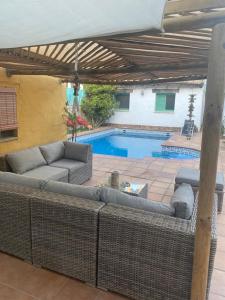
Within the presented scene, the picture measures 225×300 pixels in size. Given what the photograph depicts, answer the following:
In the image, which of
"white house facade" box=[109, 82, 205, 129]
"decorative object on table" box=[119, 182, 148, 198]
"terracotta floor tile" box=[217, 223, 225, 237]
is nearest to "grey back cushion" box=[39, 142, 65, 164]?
"decorative object on table" box=[119, 182, 148, 198]

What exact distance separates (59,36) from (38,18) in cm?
17

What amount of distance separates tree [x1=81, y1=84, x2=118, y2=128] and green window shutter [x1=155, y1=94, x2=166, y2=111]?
2.97m

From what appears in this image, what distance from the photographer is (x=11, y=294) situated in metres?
2.73

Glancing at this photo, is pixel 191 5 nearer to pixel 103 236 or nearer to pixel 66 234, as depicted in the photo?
pixel 103 236

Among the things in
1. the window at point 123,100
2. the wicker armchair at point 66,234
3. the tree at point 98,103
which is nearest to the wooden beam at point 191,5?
the wicker armchair at point 66,234

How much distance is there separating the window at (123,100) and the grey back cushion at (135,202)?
52.1 feet

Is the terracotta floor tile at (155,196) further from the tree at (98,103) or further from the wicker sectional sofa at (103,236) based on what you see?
the tree at (98,103)

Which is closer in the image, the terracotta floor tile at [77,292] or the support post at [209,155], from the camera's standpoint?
the support post at [209,155]

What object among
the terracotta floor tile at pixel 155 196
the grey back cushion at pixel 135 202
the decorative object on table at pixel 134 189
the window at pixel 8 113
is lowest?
the terracotta floor tile at pixel 155 196

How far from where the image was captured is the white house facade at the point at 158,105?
16375 millimetres

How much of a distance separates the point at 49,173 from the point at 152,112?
43.9 feet

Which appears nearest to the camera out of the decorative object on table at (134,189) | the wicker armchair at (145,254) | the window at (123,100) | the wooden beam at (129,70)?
the wicker armchair at (145,254)

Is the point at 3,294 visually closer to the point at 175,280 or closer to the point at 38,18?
the point at 175,280

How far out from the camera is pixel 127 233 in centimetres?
260
